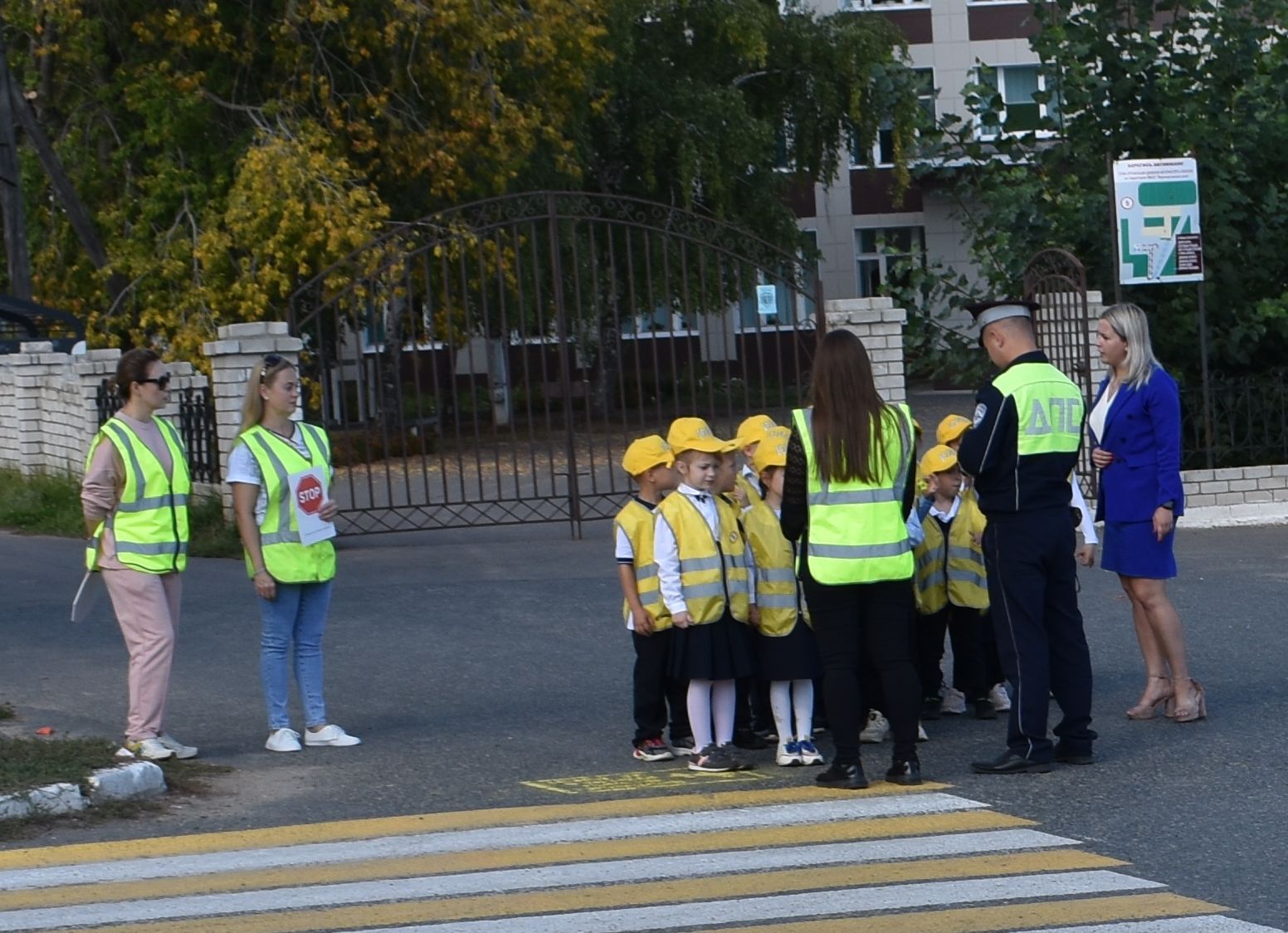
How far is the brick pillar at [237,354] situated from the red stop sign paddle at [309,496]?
7377 millimetres

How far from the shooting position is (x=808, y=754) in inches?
301

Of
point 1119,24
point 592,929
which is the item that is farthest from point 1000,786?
point 1119,24

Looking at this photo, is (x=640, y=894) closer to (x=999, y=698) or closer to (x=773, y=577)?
(x=773, y=577)

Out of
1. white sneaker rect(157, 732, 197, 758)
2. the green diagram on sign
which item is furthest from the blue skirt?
the green diagram on sign

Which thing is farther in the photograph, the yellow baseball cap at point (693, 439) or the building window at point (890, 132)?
the building window at point (890, 132)

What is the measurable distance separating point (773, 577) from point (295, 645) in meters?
2.35

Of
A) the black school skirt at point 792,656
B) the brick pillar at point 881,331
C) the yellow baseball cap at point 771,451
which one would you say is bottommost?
the black school skirt at point 792,656

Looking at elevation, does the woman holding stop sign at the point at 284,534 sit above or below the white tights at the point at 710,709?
above

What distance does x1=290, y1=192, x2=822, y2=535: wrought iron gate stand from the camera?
1580 cm

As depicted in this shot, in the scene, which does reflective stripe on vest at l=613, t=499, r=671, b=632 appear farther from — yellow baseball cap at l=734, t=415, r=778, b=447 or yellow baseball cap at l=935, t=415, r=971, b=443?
yellow baseball cap at l=935, t=415, r=971, b=443

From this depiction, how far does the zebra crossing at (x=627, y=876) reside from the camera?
552cm

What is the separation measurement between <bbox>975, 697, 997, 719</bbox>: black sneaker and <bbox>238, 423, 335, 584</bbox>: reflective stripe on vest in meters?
3.18

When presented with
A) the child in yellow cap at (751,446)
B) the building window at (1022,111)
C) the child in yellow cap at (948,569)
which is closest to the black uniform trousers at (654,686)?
the child in yellow cap at (751,446)

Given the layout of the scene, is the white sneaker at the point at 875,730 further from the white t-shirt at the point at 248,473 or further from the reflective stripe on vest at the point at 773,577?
the white t-shirt at the point at 248,473
